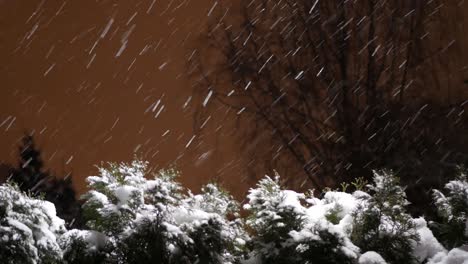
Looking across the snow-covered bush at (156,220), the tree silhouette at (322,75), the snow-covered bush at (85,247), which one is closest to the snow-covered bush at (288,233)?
the snow-covered bush at (156,220)

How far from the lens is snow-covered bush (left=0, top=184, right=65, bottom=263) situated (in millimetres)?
4777

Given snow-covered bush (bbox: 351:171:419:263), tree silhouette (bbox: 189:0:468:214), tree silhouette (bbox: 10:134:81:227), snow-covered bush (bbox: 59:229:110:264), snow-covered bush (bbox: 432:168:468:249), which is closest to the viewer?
snow-covered bush (bbox: 59:229:110:264)

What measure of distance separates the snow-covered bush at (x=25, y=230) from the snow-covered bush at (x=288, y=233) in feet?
Result: 5.85

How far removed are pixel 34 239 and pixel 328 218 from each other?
109 inches

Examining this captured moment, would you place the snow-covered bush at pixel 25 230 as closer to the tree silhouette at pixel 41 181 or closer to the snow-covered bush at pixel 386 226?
the snow-covered bush at pixel 386 226

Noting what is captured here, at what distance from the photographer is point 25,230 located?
4.85 meters

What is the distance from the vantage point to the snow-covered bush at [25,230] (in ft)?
15.7

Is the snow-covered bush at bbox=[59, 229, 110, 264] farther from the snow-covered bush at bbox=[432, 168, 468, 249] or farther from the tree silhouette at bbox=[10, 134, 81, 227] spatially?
the tree silhouette at bbox=[10, 134, 81, 227]

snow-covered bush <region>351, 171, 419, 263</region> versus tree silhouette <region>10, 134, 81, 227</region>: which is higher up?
tree silhouette <region>10, 134, 81, 227</region>

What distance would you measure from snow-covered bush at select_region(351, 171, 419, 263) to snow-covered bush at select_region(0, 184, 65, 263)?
279cm

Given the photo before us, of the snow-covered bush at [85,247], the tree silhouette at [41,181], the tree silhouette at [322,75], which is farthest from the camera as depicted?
the tree silhouette at [41,181]

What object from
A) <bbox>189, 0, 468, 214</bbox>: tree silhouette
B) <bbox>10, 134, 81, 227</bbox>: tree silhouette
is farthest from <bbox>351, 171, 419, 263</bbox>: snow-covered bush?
<bbox>10, 134, 81, 227</bbox>: tree silhouette

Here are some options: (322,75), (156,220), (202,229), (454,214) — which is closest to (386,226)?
(454,214)

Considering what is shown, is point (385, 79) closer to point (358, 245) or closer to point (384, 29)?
point (384, 29)
